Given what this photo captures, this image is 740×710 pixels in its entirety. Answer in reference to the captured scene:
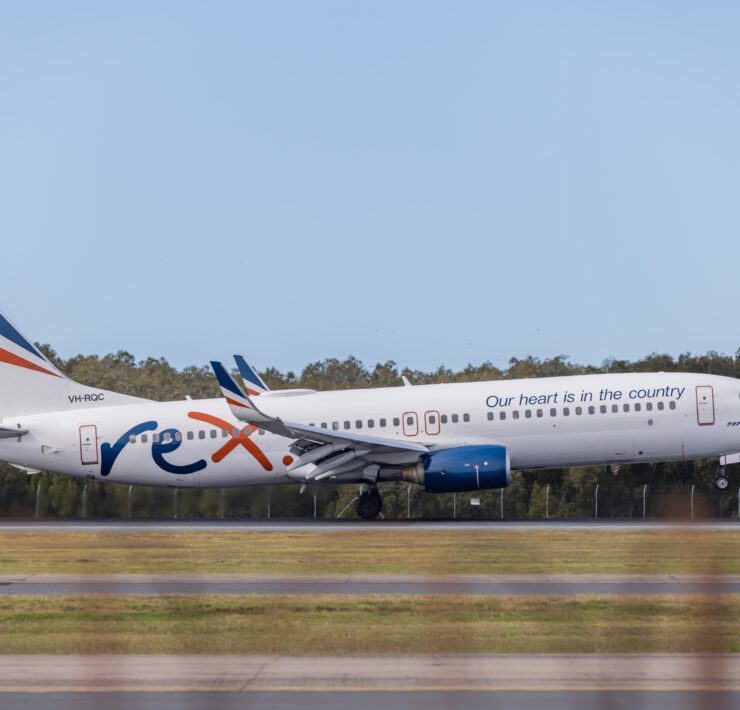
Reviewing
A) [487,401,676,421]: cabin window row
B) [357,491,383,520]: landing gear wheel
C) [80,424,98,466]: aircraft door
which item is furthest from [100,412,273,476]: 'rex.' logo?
[487,401,676,421]: cabin window row

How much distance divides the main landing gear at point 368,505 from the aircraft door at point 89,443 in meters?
8.03

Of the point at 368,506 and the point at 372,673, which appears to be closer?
the point at 372,673

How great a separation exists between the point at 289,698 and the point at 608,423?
28.5m

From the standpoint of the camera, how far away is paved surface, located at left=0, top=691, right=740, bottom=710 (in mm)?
12773

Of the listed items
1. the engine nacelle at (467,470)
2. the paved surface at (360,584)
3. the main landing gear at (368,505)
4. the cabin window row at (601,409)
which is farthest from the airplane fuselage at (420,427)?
the paved surface at (360,584)

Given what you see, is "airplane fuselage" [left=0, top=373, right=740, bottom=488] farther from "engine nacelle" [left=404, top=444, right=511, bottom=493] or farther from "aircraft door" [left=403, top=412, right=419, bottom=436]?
"engine nacelle" [left=404, top=444, right=511, bottom=493]

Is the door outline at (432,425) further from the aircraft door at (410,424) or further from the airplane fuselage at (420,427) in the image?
the aircraft door at (410,424)

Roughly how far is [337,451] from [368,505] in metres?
2.22

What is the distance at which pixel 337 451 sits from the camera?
4081cm

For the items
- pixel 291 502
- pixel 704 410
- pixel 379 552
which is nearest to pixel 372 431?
pixel 291 502

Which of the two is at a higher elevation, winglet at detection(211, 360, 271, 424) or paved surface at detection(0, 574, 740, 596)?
winglet at detection(211, 360, 271, 424)

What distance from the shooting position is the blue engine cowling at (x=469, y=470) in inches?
1560

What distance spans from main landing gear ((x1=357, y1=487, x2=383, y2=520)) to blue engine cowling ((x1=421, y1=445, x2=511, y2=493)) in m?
2.38

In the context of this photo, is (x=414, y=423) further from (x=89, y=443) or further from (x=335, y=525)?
(x=89, y=443)
